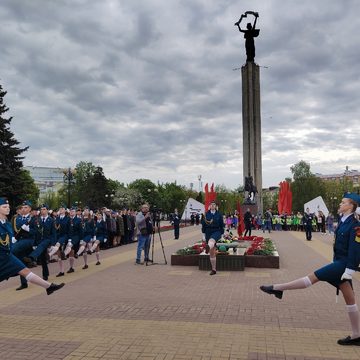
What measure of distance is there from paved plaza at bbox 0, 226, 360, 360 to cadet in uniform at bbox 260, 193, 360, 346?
395 millimetres

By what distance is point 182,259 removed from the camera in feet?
43.6

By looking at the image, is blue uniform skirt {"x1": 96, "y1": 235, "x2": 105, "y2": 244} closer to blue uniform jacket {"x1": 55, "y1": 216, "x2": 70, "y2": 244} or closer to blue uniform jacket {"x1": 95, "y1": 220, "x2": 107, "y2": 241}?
blue uniform jacket {"x1": 95, "y1": 220, "x2": 107, "y2": 241}

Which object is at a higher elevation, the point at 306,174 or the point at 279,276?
the point at 306,174

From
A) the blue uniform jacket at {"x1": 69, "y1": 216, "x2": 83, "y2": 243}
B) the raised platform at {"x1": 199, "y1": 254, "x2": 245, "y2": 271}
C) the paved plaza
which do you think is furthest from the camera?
the raised platform at {"x1": 199, "y1": 254, "x2": 245, "y2": 271}

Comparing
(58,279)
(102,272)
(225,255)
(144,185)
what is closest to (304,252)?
(225,255)

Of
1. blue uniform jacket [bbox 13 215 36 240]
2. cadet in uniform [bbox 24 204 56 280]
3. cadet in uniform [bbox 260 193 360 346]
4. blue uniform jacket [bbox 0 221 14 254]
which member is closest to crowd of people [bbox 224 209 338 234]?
cadet in uniform [bbox 24 204 56 280]

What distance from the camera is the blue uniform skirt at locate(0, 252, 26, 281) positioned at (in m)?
6.12

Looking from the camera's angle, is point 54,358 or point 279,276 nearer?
point 54,358

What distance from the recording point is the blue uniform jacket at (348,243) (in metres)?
5.29

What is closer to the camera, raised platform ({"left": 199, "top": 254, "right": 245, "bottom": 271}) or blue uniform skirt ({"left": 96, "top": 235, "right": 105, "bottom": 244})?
raised platform ({"left": 199, "top": 254, "right": 245, "bottom": 271})

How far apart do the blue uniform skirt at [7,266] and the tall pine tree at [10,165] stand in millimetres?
29714

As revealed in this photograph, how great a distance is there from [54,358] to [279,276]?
24.5ft

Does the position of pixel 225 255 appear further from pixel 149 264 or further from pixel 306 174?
pixel 306 174

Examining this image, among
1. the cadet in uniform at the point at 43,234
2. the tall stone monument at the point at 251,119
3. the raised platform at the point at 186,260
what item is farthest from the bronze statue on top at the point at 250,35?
the cadet in uniform at the point at 43,234
